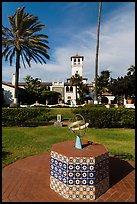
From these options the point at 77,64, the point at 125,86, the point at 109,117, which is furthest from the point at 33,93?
the point at 109,117

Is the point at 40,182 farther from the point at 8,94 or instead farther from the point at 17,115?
the point at 8,94

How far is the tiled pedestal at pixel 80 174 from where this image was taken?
3865 mm

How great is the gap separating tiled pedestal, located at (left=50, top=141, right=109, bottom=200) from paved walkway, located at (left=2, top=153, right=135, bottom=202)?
20 cm

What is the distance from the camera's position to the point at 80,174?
3.88 meters

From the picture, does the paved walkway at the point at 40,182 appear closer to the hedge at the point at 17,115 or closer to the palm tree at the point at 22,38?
the hedge at the point at 17,115

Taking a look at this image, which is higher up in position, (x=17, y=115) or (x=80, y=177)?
(x=17, y=115)

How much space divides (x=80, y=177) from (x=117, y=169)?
1.99 metres

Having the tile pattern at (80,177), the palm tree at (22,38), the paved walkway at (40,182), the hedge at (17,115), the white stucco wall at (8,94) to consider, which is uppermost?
the palm tree at (22,38)

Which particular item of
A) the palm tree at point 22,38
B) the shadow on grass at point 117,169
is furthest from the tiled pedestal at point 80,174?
the palm tree at point 22,38

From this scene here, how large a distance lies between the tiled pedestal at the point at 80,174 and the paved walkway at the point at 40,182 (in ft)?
0.65

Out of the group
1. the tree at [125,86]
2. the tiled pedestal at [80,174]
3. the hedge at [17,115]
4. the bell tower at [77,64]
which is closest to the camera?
the tiled pedestal at [80,174]

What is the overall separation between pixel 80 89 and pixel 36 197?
133ft

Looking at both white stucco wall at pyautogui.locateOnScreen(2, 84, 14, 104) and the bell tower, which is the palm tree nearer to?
white stucco wall at pyautogui.locateOnScreen(2, 84, 14, 104)

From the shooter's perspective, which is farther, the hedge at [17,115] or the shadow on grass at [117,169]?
the hedge at [17,115]
